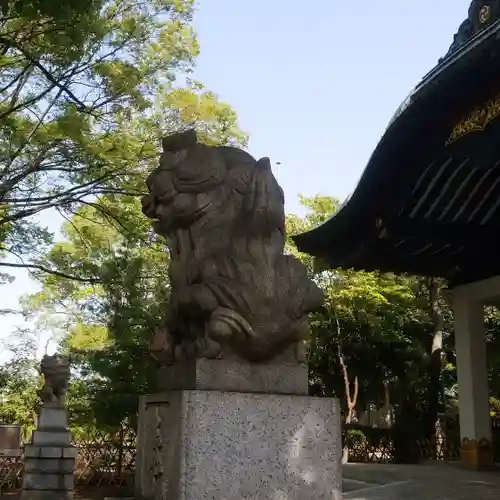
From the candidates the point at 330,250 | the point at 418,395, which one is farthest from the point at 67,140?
the point at 418,395

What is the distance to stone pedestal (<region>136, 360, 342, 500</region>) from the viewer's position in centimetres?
343

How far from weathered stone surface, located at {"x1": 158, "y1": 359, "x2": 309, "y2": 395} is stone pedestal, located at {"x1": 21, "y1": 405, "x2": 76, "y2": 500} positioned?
31.6 ft

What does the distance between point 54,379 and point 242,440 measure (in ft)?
34.1

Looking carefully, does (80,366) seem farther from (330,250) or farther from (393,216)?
(393,216)

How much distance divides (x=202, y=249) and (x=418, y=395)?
15956 mm

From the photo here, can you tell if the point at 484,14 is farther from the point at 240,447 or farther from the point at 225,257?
the point at 240,447

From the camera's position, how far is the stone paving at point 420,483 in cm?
879

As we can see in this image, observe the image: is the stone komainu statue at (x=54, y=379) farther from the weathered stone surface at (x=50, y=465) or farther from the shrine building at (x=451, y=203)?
the shrine building at (x=451, y=203)

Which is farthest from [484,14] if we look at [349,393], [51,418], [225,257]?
[349,393]

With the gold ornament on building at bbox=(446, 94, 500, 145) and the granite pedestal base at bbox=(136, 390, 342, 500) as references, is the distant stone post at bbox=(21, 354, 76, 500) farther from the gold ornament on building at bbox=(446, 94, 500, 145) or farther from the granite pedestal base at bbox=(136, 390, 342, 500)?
the granite pedestal base at bbox=(136, 390, 342, 500)

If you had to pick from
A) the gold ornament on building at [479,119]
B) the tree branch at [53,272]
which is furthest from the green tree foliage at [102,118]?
the gold ornament on building at [479,119]

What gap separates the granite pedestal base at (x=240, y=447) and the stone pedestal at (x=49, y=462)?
949cm

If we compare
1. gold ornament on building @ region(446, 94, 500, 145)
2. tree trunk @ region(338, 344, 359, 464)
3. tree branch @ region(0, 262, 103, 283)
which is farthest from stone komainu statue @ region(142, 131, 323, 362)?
tree trunk @ region(338, 344, 359, 464)

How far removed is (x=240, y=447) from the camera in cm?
352
